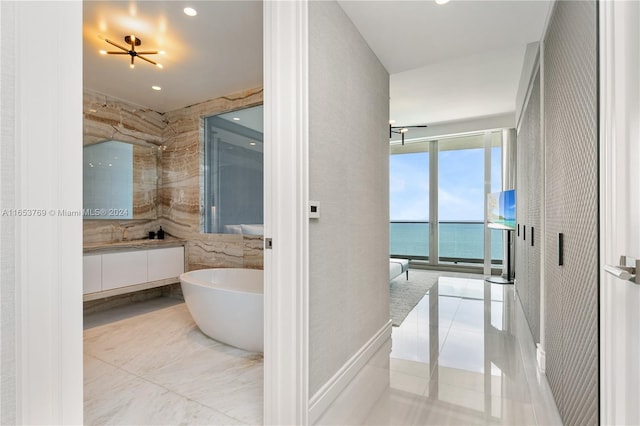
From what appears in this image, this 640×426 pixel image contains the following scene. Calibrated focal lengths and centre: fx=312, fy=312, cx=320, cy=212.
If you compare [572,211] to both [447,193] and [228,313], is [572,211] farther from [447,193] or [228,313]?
[447,193]

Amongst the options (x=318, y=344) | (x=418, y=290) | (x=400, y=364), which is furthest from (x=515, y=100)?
(x=318, y=344)

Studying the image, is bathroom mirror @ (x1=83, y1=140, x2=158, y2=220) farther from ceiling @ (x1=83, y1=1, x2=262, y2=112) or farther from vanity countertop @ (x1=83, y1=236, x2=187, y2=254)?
ceiling @ (x1=83, y1=1, x2=262, y2=112)

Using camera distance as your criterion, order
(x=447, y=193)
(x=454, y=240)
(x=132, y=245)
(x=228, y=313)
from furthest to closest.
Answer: (x=454, y=240)
(x=447, y=193)
(x=132, y=245)
(x=228, y=313)

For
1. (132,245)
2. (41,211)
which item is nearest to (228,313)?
(132,245)

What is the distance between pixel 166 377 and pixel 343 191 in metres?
1.78

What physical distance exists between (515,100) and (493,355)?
3.81 meters

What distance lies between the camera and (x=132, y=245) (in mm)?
3615

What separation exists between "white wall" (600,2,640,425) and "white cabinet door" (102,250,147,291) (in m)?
3.94

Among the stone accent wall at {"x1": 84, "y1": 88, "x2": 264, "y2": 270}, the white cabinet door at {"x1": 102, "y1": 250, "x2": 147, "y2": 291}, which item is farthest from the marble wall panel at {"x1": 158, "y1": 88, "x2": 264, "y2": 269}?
the white cabinet door at {"x1": 102, "y1": 250, "x2": 147, "y2": 291}

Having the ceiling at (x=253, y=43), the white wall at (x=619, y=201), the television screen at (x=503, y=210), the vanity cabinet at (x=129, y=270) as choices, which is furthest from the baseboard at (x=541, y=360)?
the vanity cabinet at (x=129, y=270)

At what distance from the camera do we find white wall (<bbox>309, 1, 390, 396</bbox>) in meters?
1.73

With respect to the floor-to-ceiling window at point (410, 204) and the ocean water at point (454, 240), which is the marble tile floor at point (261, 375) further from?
the floor-to-ceiling window at point (410, 204)

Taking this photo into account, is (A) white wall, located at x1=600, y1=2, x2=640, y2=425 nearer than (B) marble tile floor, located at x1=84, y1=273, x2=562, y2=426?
Yes

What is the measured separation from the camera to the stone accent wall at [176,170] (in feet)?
12.3
